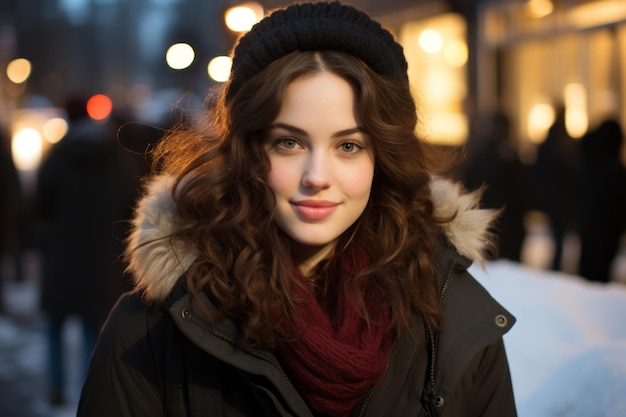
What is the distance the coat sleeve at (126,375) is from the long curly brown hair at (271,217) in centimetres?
21

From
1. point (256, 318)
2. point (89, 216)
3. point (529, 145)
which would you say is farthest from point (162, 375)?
point (529, 145)

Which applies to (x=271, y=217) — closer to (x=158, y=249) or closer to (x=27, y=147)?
(x=158, y=249)

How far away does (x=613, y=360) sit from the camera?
A: 2609mm

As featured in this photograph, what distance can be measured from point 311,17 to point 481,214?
0.78 metres

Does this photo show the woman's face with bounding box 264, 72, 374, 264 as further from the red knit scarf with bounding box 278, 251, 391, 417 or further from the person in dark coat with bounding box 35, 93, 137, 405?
the person in dark coat with bounding box 35, 93, 137, 405

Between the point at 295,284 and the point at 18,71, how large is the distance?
30326 millimetres

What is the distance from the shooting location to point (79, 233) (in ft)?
20.4

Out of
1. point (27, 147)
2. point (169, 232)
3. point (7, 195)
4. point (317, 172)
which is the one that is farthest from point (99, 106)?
point (27, 147)

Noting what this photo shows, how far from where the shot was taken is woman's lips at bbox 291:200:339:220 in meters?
2.17

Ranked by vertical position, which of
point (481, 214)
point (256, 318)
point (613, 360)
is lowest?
point (613, 360)

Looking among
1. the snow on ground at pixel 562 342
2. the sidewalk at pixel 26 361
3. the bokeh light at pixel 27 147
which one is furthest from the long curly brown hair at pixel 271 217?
the bokeh light at pixel 27 147

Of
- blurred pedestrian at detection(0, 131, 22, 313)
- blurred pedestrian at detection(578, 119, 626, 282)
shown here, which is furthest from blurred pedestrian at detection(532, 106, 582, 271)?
blurred pedestrian at detection(0, 131, 22, 313)

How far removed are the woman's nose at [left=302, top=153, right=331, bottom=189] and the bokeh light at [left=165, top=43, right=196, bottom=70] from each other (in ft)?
21.9

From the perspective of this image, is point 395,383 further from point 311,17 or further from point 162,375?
point 311,17
